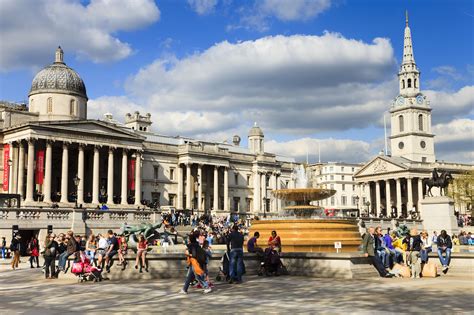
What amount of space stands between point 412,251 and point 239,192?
71404mm

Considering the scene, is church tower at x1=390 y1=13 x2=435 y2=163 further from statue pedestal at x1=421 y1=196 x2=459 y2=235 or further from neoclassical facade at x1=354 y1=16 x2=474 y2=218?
statue pedestal at x1=421 y1=196 x2=459 y2=235

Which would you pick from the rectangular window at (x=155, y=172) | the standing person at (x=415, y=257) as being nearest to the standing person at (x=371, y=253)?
the standing person at (x=415, y=257)

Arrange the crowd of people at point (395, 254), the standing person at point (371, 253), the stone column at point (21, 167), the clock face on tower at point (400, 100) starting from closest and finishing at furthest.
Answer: the standing person at point (371, 253)
the crowd of people at point (395, 254)
the stone column at point (21, 167)
the clock face on tower at point (400, 100)

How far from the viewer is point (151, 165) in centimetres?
7894

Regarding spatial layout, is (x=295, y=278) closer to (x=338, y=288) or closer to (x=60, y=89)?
(x=338, y=288)

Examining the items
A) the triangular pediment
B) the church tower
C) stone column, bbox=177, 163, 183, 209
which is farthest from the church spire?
Result: stone column, bbox=177, 163, 183, 209

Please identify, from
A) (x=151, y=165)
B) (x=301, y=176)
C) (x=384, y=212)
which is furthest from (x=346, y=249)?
(x=384, y=212)

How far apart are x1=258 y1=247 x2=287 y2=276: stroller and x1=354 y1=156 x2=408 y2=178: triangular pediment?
87.0 metres

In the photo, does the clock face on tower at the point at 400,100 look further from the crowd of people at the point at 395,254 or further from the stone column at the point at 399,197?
the crowd of people at the point at 395,254

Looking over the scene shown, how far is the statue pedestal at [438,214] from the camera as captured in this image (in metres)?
38.8

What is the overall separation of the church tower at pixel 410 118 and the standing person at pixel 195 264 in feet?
335

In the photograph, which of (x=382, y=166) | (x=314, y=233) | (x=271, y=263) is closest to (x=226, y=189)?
(x=382, y=166)

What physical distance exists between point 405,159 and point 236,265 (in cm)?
9574

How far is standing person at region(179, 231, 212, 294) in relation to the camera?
1512cm
